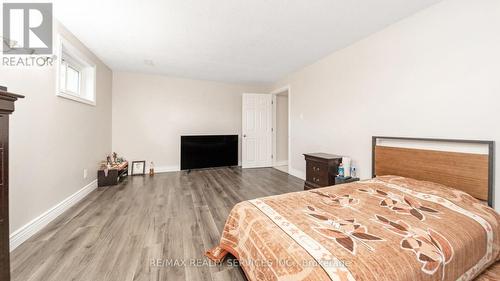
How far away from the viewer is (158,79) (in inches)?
175

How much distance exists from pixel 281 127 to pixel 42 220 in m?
4.89

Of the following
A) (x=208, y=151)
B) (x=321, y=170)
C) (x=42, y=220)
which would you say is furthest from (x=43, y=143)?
(x=321, y=170)

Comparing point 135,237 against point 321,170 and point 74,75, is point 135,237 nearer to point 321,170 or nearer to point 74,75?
point 321,170

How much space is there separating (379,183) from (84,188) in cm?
396

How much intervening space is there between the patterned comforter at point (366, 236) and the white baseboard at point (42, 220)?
1.68 metres

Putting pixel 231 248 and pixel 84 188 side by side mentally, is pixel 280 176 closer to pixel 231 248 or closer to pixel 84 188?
pixel 231 248

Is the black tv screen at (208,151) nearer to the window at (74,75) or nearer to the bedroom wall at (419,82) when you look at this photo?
the window at (74,75)

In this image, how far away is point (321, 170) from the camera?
2.83 metres

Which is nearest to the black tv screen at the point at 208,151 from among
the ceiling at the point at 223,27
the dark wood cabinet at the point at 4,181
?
the ceiling at the point at 223,27

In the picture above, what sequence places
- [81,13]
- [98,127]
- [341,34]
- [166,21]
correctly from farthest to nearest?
[98,127] < [341,34] < [166,21] < [81,13]

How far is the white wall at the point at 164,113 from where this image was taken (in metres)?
4.21

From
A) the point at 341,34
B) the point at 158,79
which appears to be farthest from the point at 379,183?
the point at 158,79

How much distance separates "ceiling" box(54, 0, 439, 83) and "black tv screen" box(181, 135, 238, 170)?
176 centimetres

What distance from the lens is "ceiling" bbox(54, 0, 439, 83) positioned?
6.34 ft
